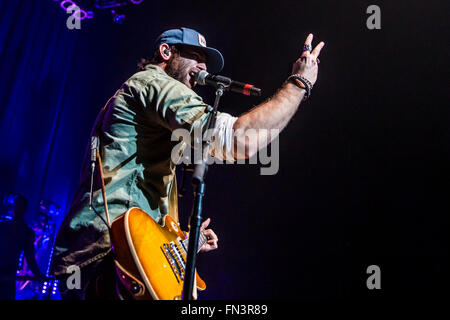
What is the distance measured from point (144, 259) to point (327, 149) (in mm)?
3923

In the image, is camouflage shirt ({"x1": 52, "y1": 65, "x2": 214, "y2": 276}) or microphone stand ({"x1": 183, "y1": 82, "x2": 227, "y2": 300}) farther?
camouflage shirt ({"x1": 52, "y1": 65, "x2": 214, "y2": 276})

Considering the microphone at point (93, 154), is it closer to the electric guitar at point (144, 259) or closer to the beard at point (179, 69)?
→ the electric guitar at point (144, 259)

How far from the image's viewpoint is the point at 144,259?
4.15ft

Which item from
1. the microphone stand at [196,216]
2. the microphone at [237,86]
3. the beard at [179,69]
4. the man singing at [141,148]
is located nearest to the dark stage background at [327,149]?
the beard at [179,69]

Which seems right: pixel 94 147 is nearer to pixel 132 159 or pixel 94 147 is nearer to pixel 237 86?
pixel 132 159

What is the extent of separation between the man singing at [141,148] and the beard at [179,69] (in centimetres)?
23

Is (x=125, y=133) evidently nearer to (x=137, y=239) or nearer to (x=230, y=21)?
(x=137, y=239)

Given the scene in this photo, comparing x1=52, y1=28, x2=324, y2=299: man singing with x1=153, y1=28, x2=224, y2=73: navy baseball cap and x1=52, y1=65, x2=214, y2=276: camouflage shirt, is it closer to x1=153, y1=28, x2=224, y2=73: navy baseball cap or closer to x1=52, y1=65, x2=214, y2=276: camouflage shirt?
x1=52, y1=65, x2=214, y2=276: camouflage shirt

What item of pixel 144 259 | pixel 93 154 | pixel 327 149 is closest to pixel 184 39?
pixel 93 154

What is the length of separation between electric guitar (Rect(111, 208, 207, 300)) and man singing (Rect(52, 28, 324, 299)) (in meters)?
0.09

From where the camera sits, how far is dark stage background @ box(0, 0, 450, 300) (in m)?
4.31

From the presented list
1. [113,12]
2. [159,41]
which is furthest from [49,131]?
[159,41]

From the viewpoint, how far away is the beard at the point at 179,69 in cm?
199

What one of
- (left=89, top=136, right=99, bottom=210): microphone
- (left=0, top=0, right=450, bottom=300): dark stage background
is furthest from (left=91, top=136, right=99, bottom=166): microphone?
(left=0, top=0, right=450, bottom=300): dark stage background
